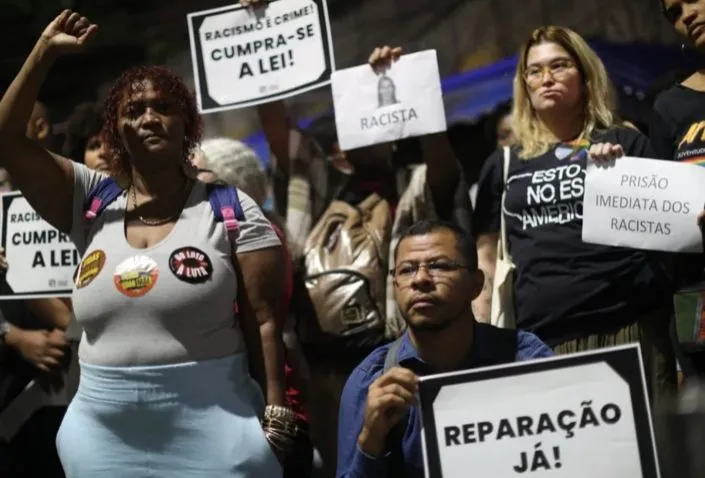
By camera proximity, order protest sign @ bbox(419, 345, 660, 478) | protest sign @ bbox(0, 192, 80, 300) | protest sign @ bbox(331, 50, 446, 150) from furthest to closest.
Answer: protest sign @ bbox(0, 192, 80, 300) < protest sign @ bbox(331, 50, 446, 150) < protest sign @ bbox(419, 345, 660, 478)

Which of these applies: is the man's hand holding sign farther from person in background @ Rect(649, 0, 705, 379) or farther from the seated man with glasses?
person in background @ Rect(649, 0, 705, 379)

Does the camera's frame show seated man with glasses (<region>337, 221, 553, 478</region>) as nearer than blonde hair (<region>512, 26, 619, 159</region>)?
Yes

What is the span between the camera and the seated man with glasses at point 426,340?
6.79 ft

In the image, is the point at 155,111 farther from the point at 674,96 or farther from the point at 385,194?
the point at 674,96

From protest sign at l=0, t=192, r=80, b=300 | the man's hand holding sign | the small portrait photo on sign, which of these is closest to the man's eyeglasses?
the man's hand holding sign

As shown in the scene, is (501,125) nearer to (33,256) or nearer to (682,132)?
(682,132)

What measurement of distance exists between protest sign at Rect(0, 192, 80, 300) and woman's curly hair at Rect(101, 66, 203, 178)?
57 cm

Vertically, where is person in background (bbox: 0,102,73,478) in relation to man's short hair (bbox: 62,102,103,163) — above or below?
below

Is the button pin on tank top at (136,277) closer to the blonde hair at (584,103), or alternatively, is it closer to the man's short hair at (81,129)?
the blonde hair at (584,103)

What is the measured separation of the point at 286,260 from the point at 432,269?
2.58 ft

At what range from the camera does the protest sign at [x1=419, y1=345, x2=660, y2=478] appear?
5.99 ft

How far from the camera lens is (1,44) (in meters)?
3.96

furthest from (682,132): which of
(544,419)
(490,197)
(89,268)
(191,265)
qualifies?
(89,268)

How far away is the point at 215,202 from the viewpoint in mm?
2387
